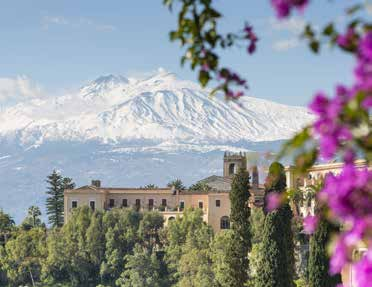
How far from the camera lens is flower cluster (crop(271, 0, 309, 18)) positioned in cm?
465

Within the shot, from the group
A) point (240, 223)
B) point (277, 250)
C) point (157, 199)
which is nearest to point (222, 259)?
point (240, 223)

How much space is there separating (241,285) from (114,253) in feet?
139

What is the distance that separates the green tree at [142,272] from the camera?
97500 millimetres

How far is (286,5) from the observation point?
470cm

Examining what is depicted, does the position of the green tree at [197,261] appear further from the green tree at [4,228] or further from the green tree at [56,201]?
the green tree at [56,201]

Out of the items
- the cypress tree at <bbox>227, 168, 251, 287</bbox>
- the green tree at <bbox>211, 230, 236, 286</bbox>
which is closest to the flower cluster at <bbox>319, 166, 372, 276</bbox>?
the green tree at <bbox>211, 230, 236, 286</bbox>

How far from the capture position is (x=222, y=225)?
11325cm

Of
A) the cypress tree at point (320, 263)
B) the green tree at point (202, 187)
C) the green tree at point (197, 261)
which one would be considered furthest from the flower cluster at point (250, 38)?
the green tree at point (202, 187)

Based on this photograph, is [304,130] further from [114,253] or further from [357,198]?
[114,253]

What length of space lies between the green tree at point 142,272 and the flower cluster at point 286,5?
92859mm

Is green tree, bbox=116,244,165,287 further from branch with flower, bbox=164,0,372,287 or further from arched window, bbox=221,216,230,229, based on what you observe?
branch with flower, bbox=164,0,372,287

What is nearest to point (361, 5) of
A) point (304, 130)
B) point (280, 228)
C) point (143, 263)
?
point (304, 130)

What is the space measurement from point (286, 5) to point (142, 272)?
9531cm

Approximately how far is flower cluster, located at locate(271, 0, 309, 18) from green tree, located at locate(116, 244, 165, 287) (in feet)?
305
